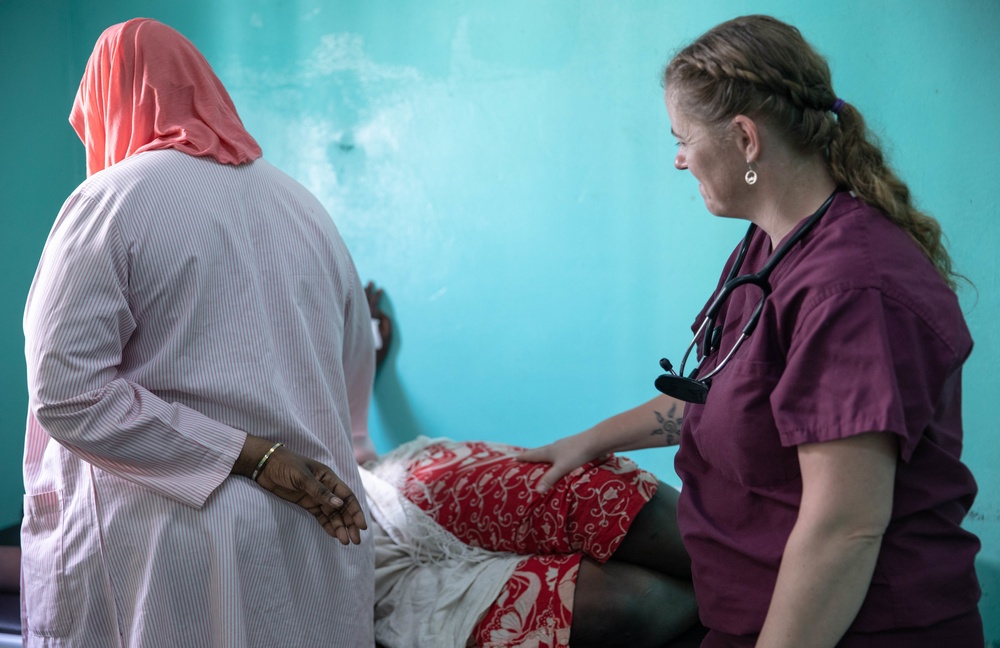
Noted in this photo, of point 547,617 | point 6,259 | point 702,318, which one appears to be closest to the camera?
point 702,318

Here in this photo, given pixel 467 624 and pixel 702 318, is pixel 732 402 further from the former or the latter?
pixel 467 624

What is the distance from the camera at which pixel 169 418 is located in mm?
1427

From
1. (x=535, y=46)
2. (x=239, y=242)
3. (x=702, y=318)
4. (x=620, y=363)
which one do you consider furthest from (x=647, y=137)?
(x=239, y=242)

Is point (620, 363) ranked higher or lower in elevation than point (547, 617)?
higher

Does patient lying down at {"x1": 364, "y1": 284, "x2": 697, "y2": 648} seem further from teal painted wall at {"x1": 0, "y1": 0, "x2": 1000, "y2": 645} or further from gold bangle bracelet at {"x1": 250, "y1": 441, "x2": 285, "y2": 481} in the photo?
teal painted wall at {"x1": 0, "y1": 0, "x2": 1000, "y2": 645}

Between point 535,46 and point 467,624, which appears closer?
point 467,624

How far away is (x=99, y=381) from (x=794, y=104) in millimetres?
1153

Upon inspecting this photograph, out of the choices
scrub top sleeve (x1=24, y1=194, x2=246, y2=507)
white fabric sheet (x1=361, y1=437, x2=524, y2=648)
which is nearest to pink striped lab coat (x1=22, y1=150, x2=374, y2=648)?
scrub top sleeve (x1=24, y1=194, x2=246, y2=507)

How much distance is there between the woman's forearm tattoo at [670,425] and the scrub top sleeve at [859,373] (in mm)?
720

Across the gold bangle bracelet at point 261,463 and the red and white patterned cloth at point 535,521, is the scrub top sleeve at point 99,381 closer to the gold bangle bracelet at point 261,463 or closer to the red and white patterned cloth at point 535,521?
the gold bangle bracelet at point 261,463

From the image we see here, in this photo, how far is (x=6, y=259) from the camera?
Result: 3.07 metres

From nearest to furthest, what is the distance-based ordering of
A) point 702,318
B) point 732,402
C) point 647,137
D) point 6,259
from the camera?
point 732,402 < point 702,318 < point 647,137 < point 6,259

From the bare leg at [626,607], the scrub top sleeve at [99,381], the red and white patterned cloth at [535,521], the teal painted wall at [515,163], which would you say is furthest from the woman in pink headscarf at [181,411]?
the teal painted wall at [515,163]

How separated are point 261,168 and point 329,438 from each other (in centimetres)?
55
